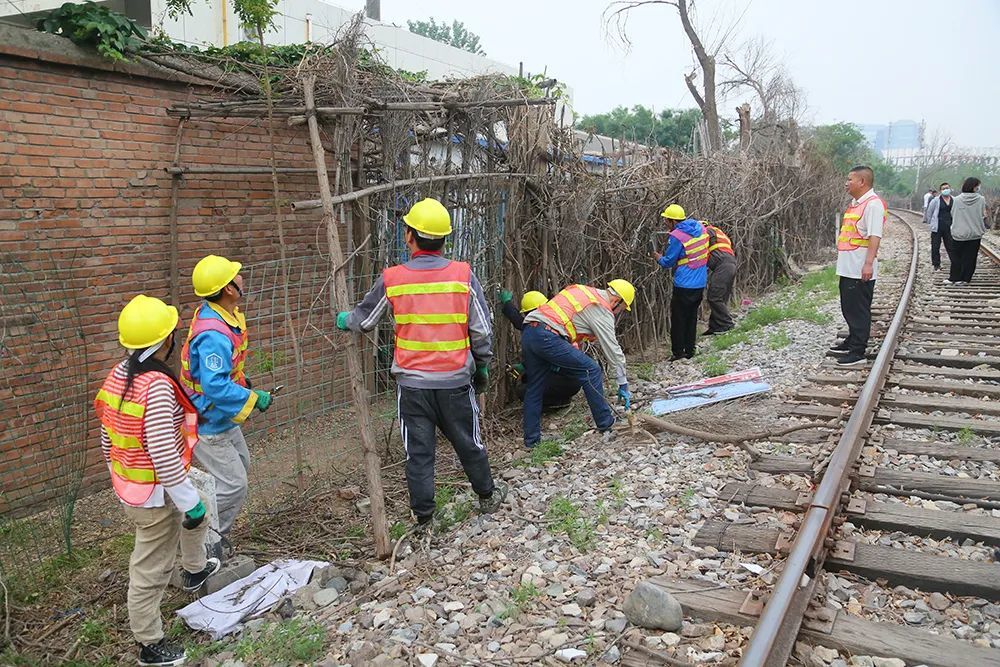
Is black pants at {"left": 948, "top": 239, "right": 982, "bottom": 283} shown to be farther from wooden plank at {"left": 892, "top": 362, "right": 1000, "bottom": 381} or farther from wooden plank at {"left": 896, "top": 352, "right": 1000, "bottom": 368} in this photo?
wooden plank at {"left": 892, "top": 362, "right": 1000, "bottom": 381}

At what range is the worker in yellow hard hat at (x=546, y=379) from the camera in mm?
6285

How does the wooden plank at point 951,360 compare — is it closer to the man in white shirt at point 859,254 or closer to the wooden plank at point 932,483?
the man in white shirt at point 859,254

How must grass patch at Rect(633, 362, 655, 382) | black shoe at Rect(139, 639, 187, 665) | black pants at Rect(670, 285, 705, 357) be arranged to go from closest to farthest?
black shoe at Rect(139, 639, 187, 665) < grass patch at Rect(633, 362, 655, 382) < black pants at Rect(670, 285, 705, 357)

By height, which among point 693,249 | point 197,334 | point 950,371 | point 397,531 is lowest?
point 397,531

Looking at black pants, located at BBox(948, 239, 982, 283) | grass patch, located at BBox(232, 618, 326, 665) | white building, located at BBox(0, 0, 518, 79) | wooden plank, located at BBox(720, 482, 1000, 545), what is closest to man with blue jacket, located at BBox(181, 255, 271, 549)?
grass patch, located at BBox(232, 618, 326, 665)

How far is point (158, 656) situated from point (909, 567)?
3568mm

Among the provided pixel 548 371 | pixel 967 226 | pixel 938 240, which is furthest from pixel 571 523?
pixel 938 240

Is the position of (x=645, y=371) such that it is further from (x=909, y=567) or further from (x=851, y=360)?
(x=909, y=567)

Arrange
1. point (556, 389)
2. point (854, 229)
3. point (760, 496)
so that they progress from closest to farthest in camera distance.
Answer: point (760, 496)
point (556, 389)
point (854, 229)

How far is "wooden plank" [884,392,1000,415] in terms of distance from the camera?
5.56 m

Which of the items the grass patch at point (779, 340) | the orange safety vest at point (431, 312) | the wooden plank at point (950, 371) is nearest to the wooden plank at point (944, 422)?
the wooden plank at point (950, 371)

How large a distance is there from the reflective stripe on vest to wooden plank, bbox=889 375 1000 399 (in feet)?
8.53

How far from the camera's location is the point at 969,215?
11086 mm

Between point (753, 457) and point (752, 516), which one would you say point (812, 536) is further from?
point (753, 457)
